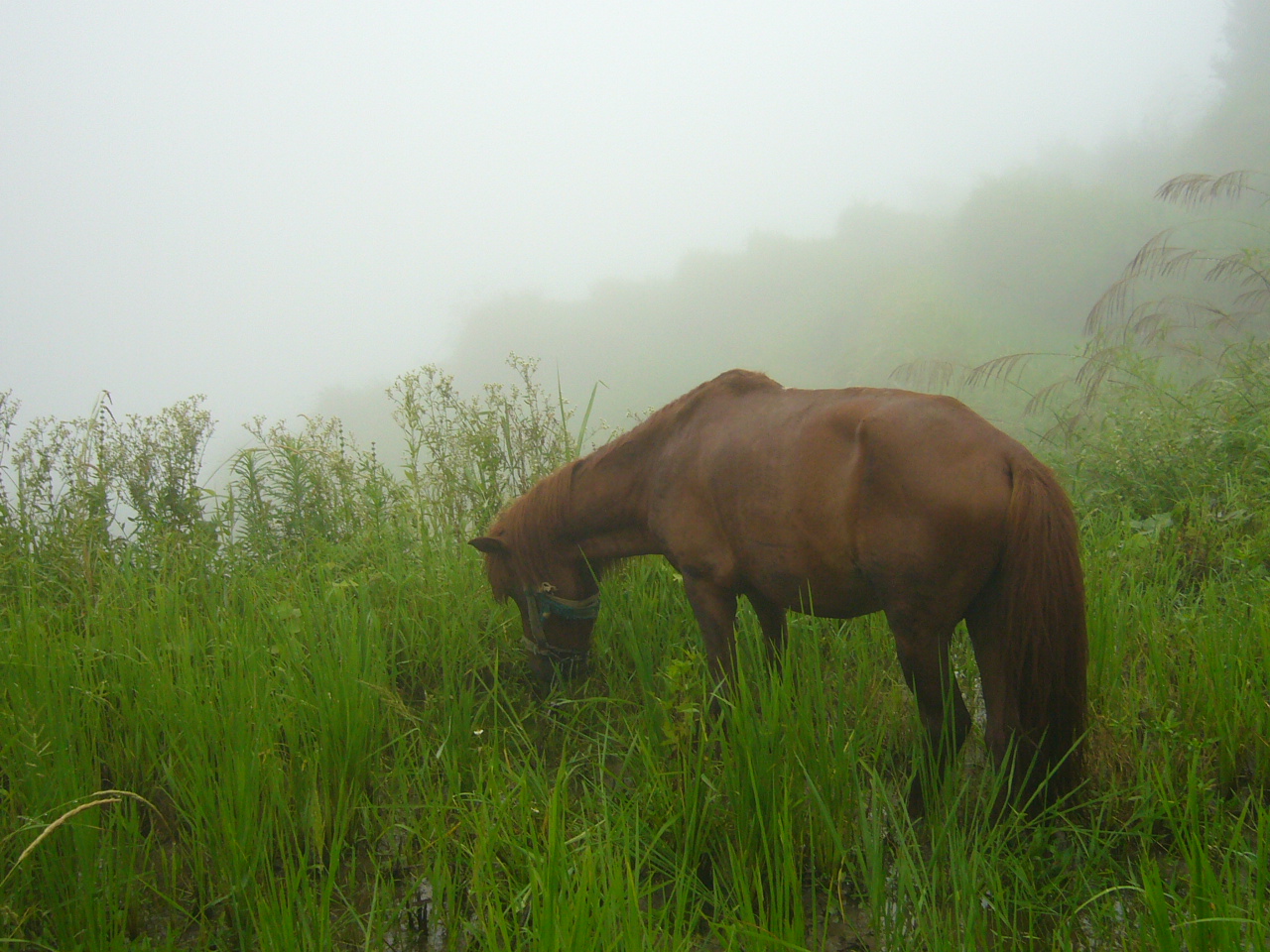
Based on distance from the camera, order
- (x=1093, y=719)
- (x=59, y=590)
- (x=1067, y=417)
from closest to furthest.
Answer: (x=1093, y=719) < (x=59, y=590) < (x=1067, y=417)

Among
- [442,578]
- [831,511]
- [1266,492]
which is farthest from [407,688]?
[1266,492]

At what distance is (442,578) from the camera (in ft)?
11.2

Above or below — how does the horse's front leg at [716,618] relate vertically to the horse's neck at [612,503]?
below

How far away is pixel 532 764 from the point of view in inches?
104

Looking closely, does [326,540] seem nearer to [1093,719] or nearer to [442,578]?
[442,578]

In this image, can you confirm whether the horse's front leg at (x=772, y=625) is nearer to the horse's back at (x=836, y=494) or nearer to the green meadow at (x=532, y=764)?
the green meadow at (x=532, y=764)

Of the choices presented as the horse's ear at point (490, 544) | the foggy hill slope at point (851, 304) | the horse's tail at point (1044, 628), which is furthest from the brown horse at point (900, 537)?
the foggy hill slope at point (851, 304)

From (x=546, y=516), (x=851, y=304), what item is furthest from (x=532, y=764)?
(x=851, y=304)

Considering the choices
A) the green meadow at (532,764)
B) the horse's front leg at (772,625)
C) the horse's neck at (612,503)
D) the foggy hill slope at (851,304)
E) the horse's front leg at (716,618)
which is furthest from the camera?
the foggy hill slope at (851,304)

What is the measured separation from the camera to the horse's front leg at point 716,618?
2594 millimetres

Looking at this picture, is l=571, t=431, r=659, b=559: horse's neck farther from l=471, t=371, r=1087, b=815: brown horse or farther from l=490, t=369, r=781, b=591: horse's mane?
l=471, t=371, r=1087, b=815: brown horse

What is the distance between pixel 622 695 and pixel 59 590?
261 centimetres

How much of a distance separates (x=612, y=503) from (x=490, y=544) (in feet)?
1.85

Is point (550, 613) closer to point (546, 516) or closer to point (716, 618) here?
point (546, 516)
